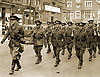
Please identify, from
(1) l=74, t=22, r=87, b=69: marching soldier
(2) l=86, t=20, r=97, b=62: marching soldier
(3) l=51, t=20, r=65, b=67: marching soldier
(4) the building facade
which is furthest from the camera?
(4) the building facade

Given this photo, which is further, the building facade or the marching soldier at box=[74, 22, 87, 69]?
the building facade

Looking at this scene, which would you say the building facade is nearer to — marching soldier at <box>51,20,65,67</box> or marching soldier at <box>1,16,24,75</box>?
marching soldier at <box>51,20,65,67</box>

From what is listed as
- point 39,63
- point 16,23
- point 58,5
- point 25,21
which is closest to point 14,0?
point 25,21

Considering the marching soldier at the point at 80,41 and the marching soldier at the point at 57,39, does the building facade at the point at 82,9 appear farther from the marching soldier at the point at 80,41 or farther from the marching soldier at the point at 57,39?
the marching soldier at the point at 80,41

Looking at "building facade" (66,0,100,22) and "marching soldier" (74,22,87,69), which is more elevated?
"building facade" (66,0,100,22)

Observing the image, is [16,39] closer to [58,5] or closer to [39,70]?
[39,70]

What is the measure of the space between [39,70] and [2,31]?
18222mm

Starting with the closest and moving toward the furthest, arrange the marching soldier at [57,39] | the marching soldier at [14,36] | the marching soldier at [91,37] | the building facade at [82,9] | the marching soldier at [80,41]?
the marching soldier at [14,36], the marching soldier at [80,41], the marching soldier at [57,39], the marching soldier at [91,37], the building facade at [82,9]

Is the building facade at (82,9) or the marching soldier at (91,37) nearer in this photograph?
the marching soldier at (91,37)

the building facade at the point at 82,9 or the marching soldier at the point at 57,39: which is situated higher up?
the building facade at the point at 82,9

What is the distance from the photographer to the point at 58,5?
47.6 metres

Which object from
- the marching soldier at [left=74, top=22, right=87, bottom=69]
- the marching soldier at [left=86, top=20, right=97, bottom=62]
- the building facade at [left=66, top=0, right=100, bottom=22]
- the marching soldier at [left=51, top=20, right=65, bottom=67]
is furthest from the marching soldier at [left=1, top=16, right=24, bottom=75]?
the building facade at [left=66, top=0, right=100, bottom=22]

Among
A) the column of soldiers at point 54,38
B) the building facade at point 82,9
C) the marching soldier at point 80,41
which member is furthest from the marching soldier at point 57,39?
the building facade at point 82,9

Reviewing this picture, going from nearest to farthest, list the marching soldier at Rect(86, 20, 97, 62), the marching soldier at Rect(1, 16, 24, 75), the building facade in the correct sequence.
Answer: the marching soldier at Rect(1, 16, 24, 75), the marching soldier at Rect(86, 20, 97, 62), the building facade
